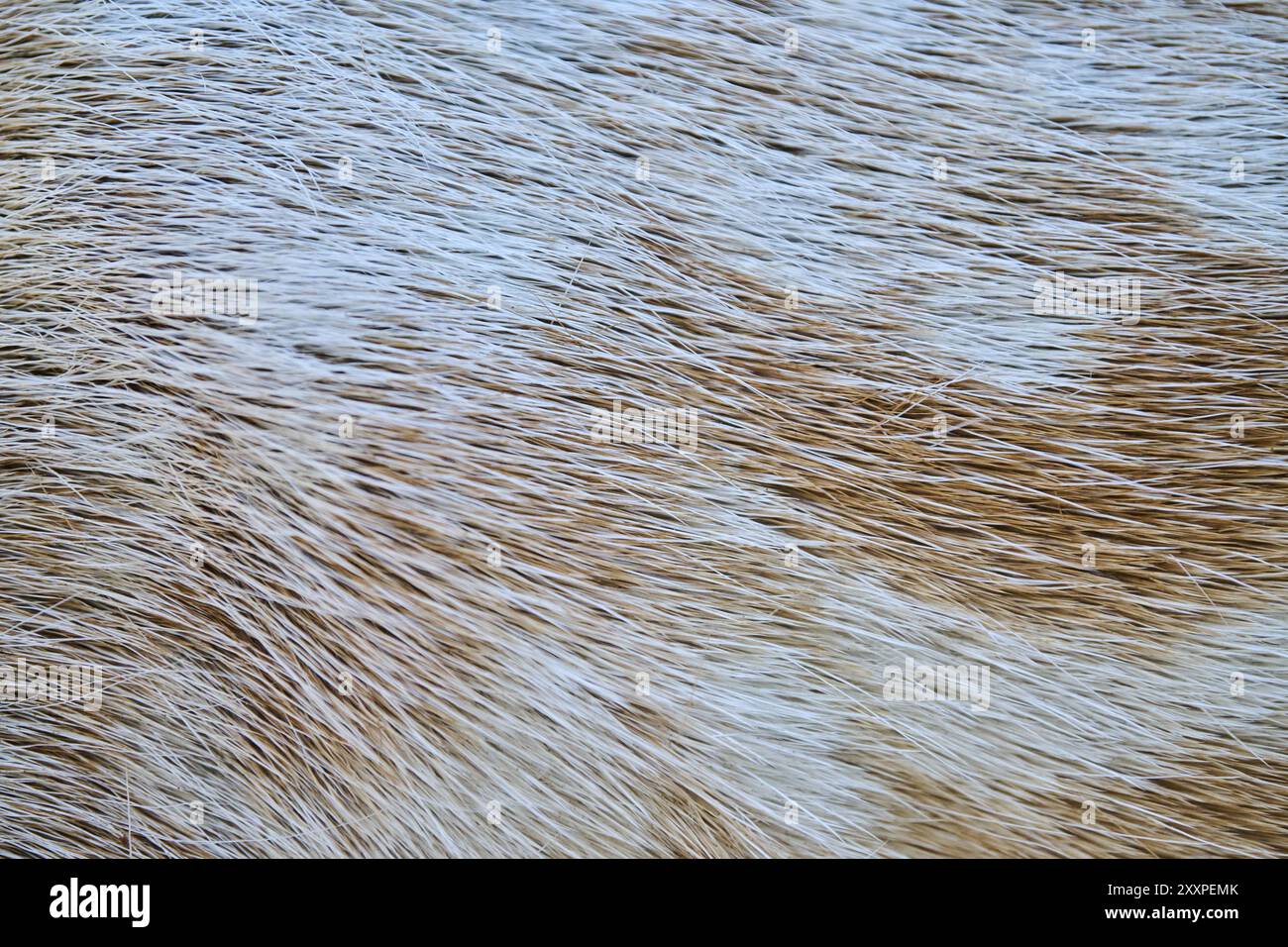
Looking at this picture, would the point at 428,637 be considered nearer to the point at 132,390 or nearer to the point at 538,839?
the point at 538,839

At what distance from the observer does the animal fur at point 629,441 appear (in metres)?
0.74

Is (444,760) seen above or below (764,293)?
below

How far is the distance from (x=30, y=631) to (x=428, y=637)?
40 centimetres

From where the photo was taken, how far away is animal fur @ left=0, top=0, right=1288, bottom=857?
2.42 ft

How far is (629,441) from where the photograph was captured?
75cm

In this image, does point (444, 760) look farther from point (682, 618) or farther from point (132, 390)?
→ point (132, 390)
